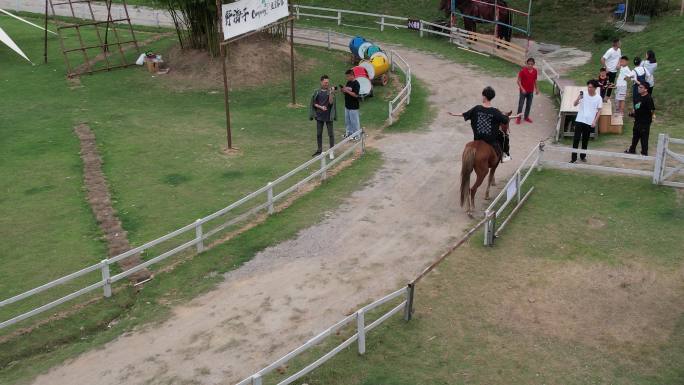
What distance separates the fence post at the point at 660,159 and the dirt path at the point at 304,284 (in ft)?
9.46

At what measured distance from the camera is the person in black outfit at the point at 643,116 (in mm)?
15193

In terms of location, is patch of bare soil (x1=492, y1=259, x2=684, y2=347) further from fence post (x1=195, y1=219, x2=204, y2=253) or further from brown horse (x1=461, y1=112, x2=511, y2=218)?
fence post (x1=195, y1=219, x2=204, y2=253)

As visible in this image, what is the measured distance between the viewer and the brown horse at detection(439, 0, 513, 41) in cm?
2934

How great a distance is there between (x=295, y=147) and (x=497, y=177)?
5.34 meters

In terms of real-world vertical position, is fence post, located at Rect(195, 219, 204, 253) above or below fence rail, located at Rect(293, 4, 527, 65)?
below

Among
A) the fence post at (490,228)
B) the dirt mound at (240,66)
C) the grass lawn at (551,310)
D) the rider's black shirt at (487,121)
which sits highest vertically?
the rider's black shirt at (487,121)

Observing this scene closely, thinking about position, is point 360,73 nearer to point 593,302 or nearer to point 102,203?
point 102,203

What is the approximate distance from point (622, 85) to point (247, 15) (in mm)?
9275

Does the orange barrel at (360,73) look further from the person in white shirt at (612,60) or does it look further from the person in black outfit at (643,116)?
the person in black outfit at (643,116)

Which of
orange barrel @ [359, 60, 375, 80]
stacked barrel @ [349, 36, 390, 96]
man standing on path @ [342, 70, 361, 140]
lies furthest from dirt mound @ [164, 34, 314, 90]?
man standing on path @ [342, 70, 361, 140]

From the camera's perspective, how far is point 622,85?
18.4 metres

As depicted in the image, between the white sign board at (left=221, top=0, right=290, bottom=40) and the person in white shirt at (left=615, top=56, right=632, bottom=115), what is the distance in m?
8.73

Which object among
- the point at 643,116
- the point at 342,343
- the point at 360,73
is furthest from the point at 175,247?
the point at 360,73

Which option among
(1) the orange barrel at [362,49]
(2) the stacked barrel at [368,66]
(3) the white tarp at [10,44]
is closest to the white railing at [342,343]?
(2) the stacked barrel at [368,66]
